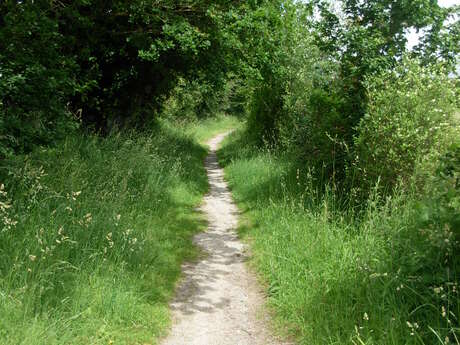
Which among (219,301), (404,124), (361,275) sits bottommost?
(219,301)

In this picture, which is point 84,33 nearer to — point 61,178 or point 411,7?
point 61,178

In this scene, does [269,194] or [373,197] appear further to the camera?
[269,194]

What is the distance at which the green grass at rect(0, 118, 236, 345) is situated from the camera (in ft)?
12.1

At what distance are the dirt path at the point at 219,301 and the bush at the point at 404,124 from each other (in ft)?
7.94

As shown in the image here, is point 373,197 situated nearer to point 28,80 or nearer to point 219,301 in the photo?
point 219,301

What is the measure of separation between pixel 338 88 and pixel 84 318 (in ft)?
20.3

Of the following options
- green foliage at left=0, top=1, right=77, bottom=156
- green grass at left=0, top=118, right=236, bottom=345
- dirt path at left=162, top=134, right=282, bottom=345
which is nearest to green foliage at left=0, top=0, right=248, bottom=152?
green foliage at left=0, top=1, right=77, bottom=156

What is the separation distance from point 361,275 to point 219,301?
1.89 metres

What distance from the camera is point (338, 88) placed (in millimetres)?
7902

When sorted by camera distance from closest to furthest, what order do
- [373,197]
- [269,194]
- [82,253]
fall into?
[82,253]
[373,197]
[269,194]

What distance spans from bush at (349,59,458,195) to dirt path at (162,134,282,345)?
7.94 feet

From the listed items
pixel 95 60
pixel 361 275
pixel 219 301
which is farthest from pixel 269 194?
pixel 95 60

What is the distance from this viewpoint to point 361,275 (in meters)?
4.45

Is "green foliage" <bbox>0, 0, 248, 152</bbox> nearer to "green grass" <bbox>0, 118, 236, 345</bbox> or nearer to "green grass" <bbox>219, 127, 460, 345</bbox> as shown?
"green grass" <bbox>0, 118, 236, 345</bbox>
